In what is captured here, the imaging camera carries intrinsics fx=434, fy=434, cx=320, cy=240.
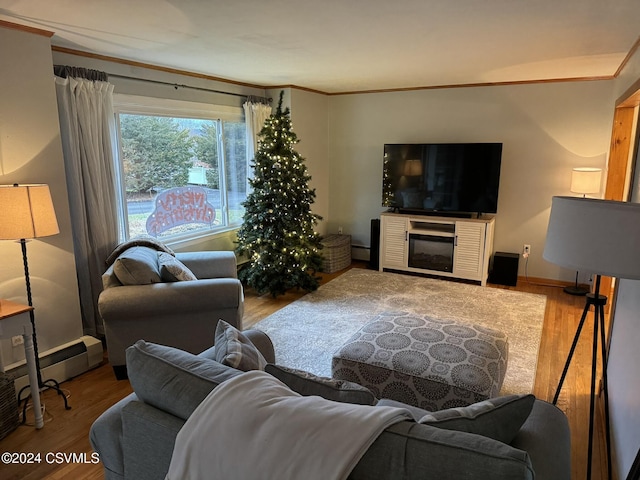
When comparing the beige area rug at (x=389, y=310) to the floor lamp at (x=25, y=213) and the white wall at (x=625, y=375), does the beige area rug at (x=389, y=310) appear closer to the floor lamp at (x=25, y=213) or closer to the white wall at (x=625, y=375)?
the white wall at (x=625, y=375)

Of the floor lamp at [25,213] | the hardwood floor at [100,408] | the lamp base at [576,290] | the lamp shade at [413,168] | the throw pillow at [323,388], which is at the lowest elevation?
the hardwood floor at [100,408]

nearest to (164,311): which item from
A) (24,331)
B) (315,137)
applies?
(24,331)

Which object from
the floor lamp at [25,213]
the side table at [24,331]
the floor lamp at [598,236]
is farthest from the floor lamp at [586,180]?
the side table at [24,331]

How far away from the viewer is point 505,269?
518cm

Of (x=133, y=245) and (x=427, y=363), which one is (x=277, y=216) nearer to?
(x=133, y=245)

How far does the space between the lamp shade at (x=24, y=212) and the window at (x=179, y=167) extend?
1.36 m

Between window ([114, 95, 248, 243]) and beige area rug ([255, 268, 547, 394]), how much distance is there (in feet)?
4.77

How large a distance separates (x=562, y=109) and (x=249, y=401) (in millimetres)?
5035

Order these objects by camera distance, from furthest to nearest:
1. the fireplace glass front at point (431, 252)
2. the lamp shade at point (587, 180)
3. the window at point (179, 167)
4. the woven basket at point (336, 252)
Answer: the woven basket at point (336, 252) → the fireplace glass front at point (431, 252) → the lamp shade at point (587, 180) → the window at point (179, 167)

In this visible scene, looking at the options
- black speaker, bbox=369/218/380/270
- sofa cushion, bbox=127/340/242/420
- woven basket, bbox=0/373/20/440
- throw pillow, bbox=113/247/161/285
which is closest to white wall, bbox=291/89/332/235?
black speaker, bbox=369/218/380/270

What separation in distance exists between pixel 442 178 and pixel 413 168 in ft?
1.30

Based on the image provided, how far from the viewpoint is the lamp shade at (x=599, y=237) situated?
5.03ft

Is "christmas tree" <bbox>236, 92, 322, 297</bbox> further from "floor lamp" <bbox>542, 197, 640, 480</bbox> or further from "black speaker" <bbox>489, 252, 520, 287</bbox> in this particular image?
"floor lamp" <bbox>542, 197, 640, 480</bbox>

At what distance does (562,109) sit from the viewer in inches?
191
